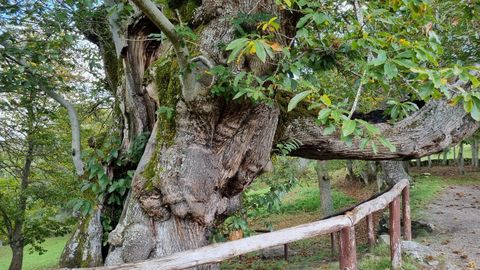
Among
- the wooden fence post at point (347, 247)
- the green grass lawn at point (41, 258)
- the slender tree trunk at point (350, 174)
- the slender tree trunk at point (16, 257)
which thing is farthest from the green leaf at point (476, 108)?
the slender tree trunk at point (350, 174)

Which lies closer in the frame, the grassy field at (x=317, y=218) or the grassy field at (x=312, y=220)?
the grassy field at (x=317, y=218)

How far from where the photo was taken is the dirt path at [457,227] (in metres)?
5.20

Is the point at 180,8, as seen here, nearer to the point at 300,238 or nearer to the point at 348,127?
the point at 300,238

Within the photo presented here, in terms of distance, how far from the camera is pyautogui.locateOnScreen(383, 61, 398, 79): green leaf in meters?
1.95

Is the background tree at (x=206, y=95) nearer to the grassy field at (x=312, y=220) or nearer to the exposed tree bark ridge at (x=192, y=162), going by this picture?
the exposed tree bark ridge at (x=192, y=162)

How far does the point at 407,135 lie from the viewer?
4.63m

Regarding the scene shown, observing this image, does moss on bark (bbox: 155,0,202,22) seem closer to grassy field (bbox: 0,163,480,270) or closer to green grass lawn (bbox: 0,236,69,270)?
grassy field (bbox: 0,163,480,270)

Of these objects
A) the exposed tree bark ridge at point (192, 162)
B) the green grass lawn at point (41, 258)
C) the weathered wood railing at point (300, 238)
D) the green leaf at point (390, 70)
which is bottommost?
the green grass lawn at point (41, 258)

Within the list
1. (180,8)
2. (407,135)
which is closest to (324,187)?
(407,135)

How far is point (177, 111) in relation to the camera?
3.47 metres

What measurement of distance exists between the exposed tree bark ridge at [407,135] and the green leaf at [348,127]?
8.78 feet

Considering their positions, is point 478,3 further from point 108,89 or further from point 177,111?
point 108,89

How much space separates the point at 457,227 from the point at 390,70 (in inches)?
267

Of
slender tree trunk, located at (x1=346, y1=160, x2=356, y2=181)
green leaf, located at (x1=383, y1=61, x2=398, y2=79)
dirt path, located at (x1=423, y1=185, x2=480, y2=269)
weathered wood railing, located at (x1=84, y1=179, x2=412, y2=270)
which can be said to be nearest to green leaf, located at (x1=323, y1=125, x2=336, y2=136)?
green leaf, located at (x1=383, y1=61, x2=398, y2=79)
